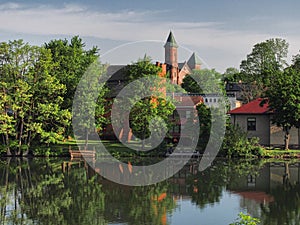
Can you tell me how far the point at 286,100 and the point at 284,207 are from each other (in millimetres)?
23482

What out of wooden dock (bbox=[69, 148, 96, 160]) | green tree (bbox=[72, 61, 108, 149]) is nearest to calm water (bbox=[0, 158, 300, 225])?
wooden dock (bbox=[69, 148, 96, 160])

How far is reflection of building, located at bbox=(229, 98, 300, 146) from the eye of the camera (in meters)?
49.6

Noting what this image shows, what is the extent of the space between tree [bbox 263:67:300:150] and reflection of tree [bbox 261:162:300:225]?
51.4 ft

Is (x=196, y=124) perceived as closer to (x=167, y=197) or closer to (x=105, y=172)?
(x=105, y=172)

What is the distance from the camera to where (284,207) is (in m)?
22.6

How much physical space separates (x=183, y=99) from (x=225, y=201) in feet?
131

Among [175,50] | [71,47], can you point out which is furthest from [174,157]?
[175,50]

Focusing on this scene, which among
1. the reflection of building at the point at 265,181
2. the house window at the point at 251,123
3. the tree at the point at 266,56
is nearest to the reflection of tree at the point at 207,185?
the reflection of building at the point at 265,181

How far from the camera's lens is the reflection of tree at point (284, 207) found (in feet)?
65.5

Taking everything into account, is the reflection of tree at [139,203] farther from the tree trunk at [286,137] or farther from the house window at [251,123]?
the house window at [251,123]

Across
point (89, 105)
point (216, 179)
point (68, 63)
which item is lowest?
point (216, 179)

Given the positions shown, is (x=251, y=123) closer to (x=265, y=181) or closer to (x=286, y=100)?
(x=286, y=100)

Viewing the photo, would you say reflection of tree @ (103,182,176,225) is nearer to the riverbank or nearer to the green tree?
the riverbank

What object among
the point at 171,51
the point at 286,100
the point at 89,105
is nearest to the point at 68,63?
the point at 89,105
